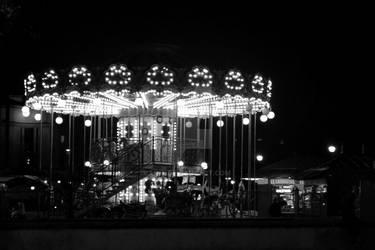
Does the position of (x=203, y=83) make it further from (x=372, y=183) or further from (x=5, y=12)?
(x=5, y=12)

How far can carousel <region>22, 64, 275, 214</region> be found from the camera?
848 inches

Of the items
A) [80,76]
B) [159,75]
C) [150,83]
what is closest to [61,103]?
[80,76]

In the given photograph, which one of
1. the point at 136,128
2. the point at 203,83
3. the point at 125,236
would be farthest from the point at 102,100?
the point at 125,236

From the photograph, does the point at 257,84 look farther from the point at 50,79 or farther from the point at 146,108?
the point at 50,79

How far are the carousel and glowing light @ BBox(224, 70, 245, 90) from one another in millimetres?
32

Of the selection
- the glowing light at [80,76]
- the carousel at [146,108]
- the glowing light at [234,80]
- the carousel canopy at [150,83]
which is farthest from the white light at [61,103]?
the glowing light at [234,80]

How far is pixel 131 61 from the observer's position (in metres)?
21.9

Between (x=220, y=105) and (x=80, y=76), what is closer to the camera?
(x=80, y=76)

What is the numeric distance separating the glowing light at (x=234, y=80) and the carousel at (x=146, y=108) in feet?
0.10

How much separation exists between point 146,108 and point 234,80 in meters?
5.65

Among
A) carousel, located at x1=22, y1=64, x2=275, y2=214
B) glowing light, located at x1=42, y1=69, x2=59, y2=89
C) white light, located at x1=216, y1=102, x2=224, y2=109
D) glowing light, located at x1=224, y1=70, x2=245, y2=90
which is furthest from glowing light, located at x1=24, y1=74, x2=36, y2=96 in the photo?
white light, located at x1=216, y1=102, x2=224, y2=109

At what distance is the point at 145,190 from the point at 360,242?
32.9 feet

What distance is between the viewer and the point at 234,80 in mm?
22016

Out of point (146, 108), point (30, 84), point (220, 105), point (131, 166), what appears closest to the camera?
point (30, 84)
